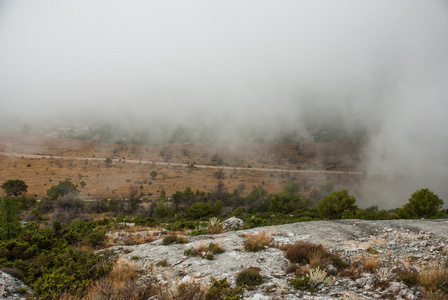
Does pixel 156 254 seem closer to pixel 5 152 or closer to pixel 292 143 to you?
pixel 5 152

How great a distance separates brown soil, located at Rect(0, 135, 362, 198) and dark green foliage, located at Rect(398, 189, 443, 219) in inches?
1072

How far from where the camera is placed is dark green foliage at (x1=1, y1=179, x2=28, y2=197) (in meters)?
35.5

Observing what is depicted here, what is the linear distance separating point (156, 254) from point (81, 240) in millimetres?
4975

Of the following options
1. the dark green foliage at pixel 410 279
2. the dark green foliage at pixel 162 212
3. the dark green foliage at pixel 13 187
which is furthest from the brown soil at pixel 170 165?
the dark green foliage at pixel 410 279

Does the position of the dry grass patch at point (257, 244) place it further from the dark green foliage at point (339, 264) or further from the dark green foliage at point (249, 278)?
the dark green foliage at point (339, 264)

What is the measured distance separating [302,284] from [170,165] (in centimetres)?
7017

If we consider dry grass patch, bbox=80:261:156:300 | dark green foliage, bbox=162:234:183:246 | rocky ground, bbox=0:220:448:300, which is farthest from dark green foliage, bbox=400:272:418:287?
dark green foliage, bbox=162:234:183:246

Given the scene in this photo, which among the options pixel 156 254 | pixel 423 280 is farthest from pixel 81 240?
pixel 423 280

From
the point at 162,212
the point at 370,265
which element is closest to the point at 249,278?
the point at 370,265

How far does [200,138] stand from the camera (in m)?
113

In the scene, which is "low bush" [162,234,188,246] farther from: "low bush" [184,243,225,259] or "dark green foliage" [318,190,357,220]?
"dark green foliage" [318,190,357,220]

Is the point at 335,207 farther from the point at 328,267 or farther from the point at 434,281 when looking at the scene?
the point at 434,281

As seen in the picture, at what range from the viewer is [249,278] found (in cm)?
625

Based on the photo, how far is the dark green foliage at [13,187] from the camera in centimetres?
3547
